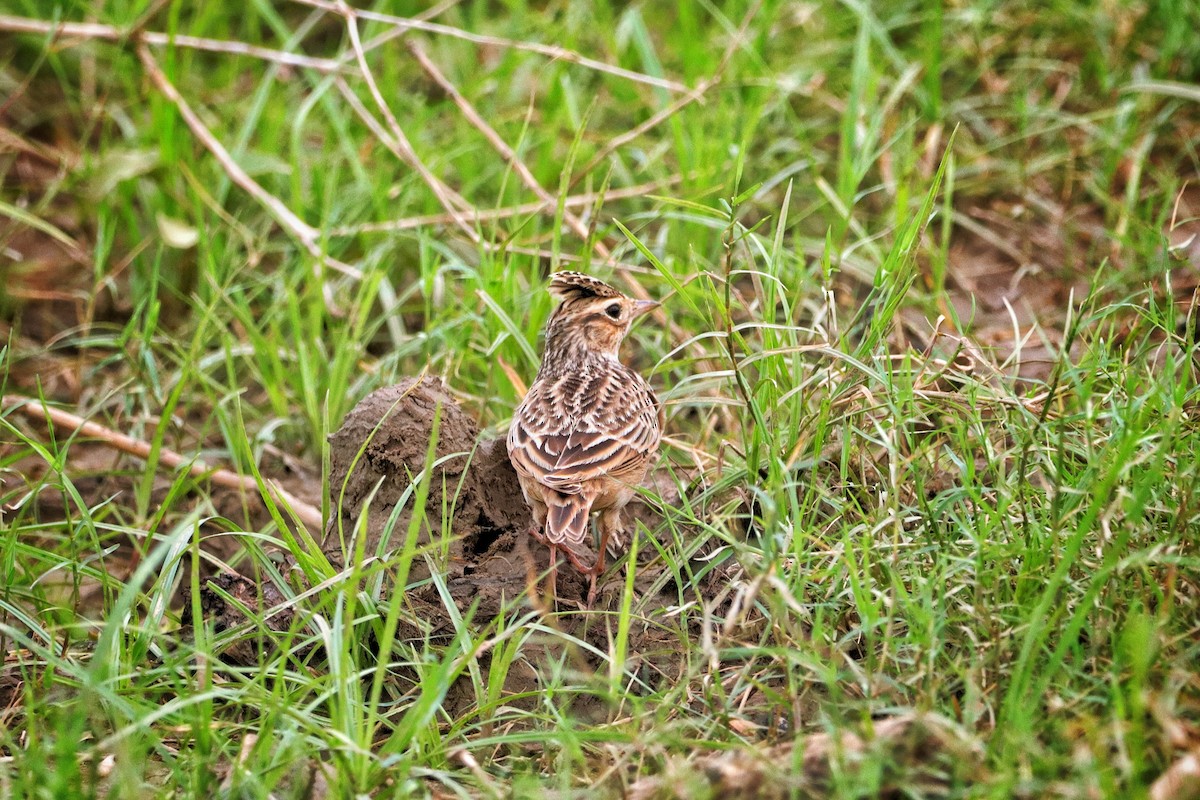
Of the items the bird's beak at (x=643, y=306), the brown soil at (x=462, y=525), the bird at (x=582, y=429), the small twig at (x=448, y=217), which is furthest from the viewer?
the small twig at (x=448, y=217)

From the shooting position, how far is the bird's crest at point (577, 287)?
16.4 ft

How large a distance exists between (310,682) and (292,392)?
2538 millimetres

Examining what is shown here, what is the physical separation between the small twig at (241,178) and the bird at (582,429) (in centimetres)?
151

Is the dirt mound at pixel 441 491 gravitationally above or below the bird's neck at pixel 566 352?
below

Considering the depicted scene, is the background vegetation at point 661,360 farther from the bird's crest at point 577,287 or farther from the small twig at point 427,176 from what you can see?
the bird's crest at point 577,287

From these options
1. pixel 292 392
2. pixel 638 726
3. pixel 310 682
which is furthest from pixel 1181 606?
pixel 292 392

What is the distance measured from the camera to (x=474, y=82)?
7070 mm

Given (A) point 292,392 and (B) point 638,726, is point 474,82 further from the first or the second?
(B) point 638,726

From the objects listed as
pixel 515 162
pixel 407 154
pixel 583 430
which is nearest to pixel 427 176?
pixel 407 154

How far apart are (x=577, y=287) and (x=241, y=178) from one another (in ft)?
8.18

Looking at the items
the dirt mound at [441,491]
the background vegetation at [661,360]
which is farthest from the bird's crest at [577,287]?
the dirt mound at [441,491]

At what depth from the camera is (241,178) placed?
6637mm

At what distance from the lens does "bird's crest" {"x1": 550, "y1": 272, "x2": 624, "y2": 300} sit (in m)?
5.01

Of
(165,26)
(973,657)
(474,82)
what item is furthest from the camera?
(165,26)
